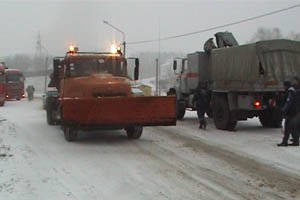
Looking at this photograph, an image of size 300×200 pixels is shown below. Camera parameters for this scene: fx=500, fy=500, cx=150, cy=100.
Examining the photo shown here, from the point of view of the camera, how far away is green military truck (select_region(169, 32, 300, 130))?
15.5m

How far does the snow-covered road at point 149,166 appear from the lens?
311 inches

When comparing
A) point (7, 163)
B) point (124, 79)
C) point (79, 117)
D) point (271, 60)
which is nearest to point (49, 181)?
point (7, 163)

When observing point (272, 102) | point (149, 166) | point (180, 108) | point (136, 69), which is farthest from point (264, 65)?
point (149, 166)

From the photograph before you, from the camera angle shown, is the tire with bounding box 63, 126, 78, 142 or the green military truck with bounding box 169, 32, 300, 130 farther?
the green military truck with bounding box 169, 32, 300, 130

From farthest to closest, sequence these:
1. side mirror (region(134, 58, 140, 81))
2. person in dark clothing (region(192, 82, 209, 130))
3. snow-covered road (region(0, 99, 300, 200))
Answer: person in dark clothing (region(192, 82, 209, 130)) → side mirror (region(134, 58, 140, 81)) → snow-covered road (region(0, 99, 300, 200))

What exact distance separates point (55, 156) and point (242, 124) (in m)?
9.68

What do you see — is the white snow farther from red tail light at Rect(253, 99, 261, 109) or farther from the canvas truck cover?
the canvas truck cover

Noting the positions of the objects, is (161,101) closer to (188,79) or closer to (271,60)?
(271,60)

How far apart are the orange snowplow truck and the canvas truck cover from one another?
3.31m

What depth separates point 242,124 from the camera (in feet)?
62.7

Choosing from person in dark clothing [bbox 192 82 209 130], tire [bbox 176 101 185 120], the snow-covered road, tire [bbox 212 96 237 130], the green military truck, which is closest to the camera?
the snow-covered road

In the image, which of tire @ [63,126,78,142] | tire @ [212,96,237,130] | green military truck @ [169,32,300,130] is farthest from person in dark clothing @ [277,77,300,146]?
tire @ [63,126,78,142]

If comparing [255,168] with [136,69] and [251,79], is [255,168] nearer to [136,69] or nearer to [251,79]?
[251,79]

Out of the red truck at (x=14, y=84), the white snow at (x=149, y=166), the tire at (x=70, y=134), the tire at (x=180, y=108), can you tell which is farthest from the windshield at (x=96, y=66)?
the red truck at (x=14, y=84)
